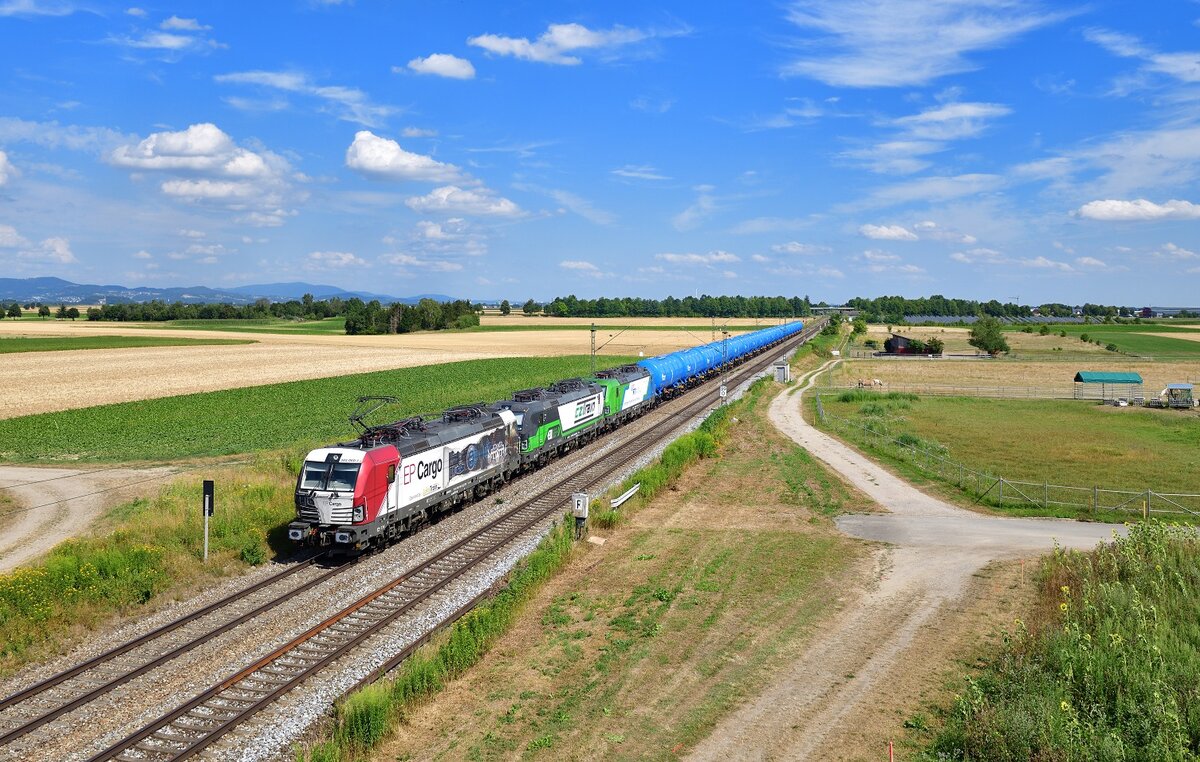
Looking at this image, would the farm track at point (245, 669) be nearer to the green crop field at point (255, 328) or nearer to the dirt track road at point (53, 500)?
the dirt track road at point (53, 500)

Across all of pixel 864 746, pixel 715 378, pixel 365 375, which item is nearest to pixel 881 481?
pixel 864 746

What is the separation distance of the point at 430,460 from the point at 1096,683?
68.4ft

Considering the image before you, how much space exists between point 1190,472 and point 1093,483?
22.8 ft

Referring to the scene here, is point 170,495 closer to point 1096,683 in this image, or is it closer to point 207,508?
point 207,508

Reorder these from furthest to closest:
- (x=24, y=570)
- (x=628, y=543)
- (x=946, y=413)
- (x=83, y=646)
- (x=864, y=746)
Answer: (x=946, y=413)
(x=628, y=543)
(x=24, y=570)
(x=83, y=646)
(x=864, y=746)

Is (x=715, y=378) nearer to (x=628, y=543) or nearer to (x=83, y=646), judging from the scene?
(x=628, y=543)

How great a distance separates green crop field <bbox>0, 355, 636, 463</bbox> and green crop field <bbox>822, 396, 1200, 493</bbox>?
108 feet

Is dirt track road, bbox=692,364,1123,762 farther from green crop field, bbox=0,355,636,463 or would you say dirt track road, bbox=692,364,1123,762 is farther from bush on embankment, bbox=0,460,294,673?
green crop field, bbox=0,355,636,463

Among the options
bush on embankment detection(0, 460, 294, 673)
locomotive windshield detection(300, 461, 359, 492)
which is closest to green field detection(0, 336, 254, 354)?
bush on embankment detection(0, 460, 294, 673)

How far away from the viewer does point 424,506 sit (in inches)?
1126

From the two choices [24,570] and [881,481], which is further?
[881,481]

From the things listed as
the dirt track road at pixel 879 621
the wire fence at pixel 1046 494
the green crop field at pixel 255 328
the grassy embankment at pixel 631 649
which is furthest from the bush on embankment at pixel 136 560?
the green crop field at pixel 255 328

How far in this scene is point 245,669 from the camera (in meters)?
17.7

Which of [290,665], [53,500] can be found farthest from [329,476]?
[53,500]
